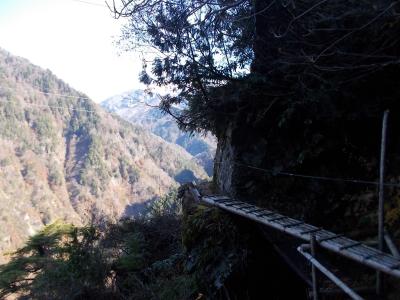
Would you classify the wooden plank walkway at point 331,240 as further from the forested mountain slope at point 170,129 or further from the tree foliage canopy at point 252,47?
the forested mountain slope at point 170,129

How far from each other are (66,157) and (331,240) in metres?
123

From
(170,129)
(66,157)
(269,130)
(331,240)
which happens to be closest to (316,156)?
(269,130)

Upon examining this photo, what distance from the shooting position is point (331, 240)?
11.0 feet

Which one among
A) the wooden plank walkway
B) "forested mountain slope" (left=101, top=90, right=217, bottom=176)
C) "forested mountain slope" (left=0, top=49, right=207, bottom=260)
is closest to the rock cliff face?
the wooden plank walkway

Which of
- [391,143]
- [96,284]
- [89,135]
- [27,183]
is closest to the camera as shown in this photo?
[391,143]

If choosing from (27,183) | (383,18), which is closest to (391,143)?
(383,18)

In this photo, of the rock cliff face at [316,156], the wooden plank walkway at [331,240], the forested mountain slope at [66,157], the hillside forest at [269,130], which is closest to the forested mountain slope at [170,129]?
the hillside forest at [269,130]

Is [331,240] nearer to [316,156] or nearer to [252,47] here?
[316,156]

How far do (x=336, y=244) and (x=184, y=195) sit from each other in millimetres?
5328

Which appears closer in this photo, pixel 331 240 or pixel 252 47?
pixel 331 240

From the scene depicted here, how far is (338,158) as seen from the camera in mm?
5695

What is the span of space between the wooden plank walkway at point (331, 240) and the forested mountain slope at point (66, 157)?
88904 millimetres

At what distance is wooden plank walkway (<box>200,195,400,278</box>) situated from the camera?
277 centimetres

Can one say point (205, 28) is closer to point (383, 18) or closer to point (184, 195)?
point (383, 18)
